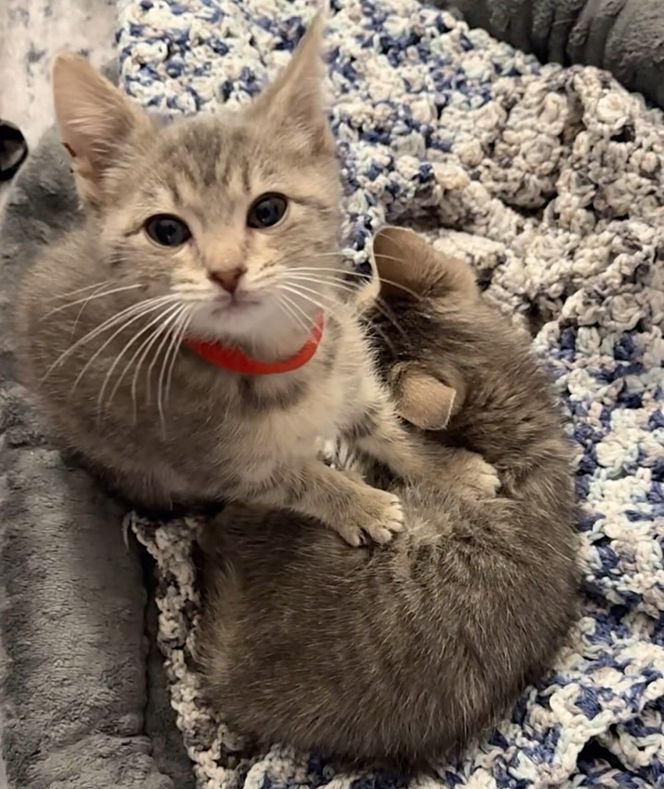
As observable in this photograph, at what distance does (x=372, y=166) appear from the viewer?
1.89 m

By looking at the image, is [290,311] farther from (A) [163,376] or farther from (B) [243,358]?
(A) [163,376]

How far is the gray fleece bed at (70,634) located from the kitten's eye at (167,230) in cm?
61

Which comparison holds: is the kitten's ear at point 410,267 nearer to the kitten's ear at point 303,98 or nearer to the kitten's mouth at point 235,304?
the kitten's ear at point 303,98

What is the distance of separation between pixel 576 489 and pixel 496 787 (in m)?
0.50

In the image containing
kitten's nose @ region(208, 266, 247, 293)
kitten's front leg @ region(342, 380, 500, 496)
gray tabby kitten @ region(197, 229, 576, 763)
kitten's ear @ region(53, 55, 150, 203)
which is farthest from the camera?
kitten's front leg @ region(342, 380, 500, 496)

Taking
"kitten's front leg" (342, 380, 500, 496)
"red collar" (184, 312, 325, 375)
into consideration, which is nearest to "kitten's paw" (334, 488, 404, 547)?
"kitten's front leg" (342, 380, 500, 496)

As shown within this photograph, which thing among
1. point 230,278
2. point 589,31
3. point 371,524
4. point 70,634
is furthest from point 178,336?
point 589,31

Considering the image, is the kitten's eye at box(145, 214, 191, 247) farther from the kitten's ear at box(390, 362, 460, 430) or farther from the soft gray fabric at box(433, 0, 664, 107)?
the soft gray fabric at box(433, 0, 664, 107)

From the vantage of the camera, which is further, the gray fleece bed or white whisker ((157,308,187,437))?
the gray fleece bed

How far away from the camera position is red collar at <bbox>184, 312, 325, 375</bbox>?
1.30 metres

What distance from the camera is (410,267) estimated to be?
5.10 ft

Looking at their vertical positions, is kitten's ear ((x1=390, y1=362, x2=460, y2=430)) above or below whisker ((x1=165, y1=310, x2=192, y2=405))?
below

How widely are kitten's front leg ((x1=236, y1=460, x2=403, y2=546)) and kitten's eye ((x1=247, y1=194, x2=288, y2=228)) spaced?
0.41 m

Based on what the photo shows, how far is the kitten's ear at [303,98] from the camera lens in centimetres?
125
